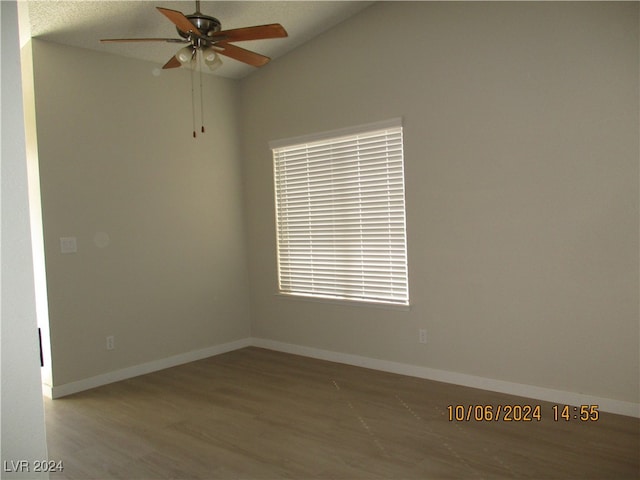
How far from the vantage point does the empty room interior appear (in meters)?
3.16

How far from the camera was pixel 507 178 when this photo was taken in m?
3.68

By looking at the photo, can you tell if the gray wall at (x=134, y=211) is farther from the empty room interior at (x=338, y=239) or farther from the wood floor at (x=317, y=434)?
the wood floor at (x=317, y=434)

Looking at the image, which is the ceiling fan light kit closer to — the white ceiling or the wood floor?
the white ceiling

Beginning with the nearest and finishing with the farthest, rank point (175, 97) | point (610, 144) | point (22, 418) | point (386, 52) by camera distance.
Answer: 1. point (22, 418)
2. point (610, 144)
3. point (386, 52)
4. point (175, 97)

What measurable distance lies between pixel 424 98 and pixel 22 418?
12.3ft

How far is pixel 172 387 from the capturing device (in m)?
4.28

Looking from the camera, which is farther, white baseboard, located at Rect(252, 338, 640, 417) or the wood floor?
white baseboard, located at Rect(252, 338, 640, 417)

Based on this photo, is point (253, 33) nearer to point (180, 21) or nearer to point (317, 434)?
point (180, 21)

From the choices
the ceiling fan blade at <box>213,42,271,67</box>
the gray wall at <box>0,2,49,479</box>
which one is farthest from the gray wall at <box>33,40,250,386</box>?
→ the gray wall at <box>0,2,49,479</box>

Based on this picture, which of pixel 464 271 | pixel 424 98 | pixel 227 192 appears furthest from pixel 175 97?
pixel 464 271

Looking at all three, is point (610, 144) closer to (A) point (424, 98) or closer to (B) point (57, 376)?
(A) point (424, 98)

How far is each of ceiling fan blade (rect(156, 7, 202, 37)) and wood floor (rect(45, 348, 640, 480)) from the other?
2.53 metres

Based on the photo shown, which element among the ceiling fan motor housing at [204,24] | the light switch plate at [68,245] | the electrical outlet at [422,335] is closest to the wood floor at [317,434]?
the electrical outlet at [422,335]

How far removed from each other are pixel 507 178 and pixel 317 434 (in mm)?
2271
